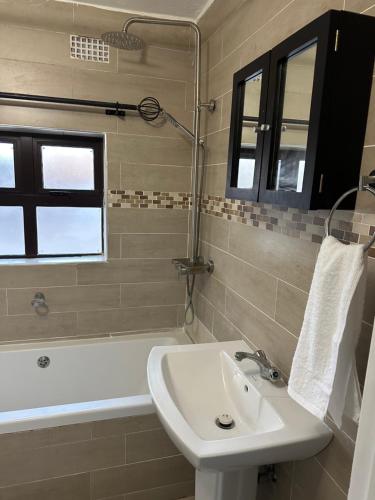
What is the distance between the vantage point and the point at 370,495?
0.58 meters

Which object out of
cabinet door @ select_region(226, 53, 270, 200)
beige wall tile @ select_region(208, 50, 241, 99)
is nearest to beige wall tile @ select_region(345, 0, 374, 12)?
cabinet door @ select_region(226, 53, 270, 200)

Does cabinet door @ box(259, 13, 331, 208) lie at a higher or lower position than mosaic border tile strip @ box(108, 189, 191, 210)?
higher

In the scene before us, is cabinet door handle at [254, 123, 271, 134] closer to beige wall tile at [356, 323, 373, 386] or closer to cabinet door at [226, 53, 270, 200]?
cabinet door at [226, 53, 270, 200]

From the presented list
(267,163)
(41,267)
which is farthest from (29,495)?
(267,163)

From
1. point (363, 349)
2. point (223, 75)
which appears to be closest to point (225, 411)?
point (363, 349)

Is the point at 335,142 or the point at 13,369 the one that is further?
the point at 13,369

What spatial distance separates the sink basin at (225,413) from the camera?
3.30 ft

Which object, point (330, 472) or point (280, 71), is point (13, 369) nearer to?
point (330, 472)

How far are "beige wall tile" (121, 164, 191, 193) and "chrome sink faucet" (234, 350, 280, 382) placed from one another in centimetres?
135

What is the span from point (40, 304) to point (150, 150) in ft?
4.20

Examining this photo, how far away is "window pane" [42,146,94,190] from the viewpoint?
2336mm

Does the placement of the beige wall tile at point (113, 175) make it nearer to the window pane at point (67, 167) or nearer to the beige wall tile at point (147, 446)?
the window pane at point (67, 167)

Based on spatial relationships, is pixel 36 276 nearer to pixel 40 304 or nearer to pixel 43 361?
pixel 40 304

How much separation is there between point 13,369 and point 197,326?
1.26m
